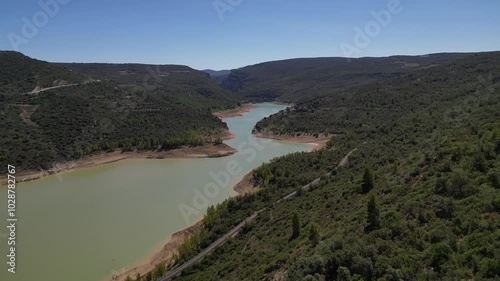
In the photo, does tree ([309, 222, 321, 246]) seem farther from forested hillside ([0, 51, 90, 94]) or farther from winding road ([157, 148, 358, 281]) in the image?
forested hillside ([0, 51, 90, 94])

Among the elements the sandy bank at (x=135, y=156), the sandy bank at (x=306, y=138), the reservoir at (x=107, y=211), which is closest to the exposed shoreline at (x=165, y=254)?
the reservoir at (x=107, y=211)

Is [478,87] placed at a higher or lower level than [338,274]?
higher

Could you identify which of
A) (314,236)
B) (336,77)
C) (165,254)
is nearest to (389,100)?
(165,254)

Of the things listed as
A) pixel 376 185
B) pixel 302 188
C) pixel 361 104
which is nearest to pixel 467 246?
pixel 376 185

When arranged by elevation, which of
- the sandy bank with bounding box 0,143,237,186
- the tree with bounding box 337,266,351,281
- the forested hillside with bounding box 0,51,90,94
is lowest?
the sandy bank with bounding box 0,143,237,186

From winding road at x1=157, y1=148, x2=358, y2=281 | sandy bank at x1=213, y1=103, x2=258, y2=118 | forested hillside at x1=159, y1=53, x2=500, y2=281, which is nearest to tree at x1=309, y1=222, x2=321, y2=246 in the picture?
forested hillside at x1=159, y1=53, x2=500, y2=281

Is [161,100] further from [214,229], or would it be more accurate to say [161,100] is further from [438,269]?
[438,269]
